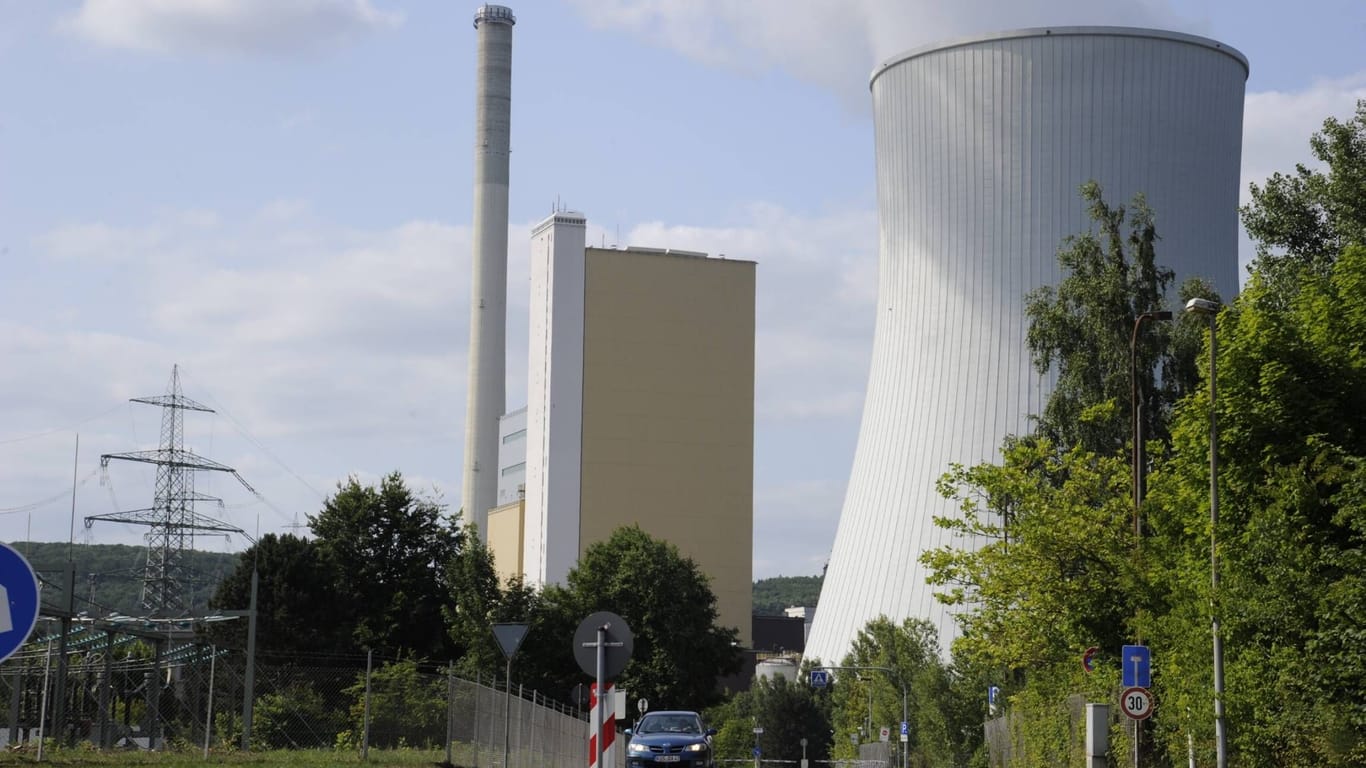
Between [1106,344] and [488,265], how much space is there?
72.0 metres

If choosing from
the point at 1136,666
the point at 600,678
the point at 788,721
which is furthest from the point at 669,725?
the point at 788,721

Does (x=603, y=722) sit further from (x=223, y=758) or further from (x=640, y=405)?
(x=640, y=405)

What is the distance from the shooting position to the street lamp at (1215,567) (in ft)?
64.2

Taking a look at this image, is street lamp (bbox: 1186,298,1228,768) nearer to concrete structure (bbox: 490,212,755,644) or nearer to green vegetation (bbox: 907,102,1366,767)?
green vegetation (bbox: 907,102,1366,767)

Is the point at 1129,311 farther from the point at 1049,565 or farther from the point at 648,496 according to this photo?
the point at 648,496

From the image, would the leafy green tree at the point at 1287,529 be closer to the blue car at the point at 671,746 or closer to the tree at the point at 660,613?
the blue car at the point at 671,746

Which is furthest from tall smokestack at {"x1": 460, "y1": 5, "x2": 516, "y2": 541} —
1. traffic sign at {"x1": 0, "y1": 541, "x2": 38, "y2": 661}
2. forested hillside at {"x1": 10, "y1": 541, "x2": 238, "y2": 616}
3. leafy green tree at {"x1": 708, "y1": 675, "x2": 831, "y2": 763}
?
traffic sign at {"x1": 0, "y1": 541, "x2": 38, "y2": 661}

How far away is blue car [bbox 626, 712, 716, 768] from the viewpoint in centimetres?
2297

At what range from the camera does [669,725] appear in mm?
24094

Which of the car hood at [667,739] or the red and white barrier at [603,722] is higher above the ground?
the red and white barrier at [603,722]

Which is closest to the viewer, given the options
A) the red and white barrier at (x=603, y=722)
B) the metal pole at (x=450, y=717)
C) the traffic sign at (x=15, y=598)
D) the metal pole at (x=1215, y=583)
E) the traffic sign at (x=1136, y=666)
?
the traffic sign at (x=15, y=598)

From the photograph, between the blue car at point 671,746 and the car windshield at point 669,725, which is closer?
the blue car at point 671,746

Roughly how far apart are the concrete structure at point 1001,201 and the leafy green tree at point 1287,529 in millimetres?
19307

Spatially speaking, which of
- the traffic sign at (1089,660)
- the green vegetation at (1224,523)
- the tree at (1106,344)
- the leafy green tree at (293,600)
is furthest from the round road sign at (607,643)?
the leafy green tree at (293,600)
